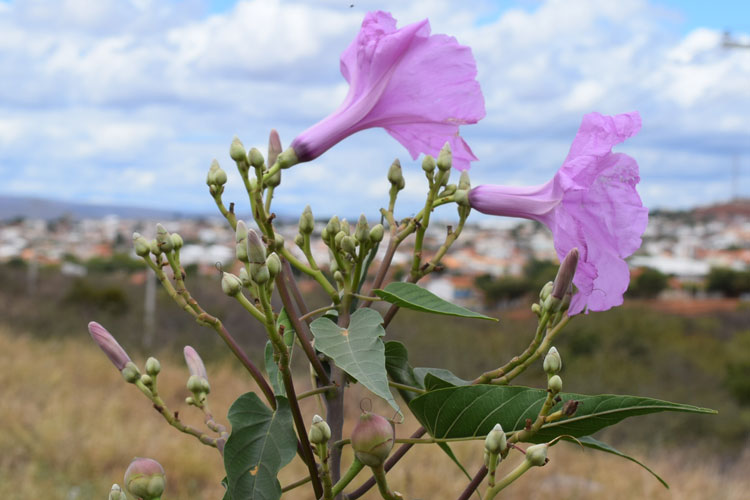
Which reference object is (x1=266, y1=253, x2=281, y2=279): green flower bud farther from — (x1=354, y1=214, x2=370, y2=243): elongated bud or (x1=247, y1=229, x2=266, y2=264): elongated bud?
(x1=354, y1=214, x2=370, y2=243): elongated bud

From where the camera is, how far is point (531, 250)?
3934 centimetres

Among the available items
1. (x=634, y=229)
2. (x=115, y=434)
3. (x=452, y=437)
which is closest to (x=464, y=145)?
(x=634, y=229)

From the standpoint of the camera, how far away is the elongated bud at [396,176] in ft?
3.86

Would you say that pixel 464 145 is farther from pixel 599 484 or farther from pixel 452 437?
pixel 599 484

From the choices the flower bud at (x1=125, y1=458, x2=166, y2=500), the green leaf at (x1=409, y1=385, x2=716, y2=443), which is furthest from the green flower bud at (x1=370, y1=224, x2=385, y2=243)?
the flower bud at (x1=125, y1=458, x2=166, y2=500)

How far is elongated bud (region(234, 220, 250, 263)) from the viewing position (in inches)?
36.6

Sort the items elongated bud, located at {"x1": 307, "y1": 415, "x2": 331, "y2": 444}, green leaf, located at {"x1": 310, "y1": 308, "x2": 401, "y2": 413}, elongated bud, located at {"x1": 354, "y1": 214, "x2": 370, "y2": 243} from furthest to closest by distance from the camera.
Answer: elongated bud, located at {"x1": 354, "y1": 214, "x2": 370, "y2": 243} → elongated bud, located at {"x1": 307, "y1": 415, "x2": 331, "y2": 444} → green leaf, located at {"x1": 310, "y1": 308, "x2": 401, "y2": 413}

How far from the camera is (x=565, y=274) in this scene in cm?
100

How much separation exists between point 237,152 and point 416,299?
315 millimetres

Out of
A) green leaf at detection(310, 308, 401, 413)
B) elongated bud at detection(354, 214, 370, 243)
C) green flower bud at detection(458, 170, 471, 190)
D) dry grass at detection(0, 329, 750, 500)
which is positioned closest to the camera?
green leaf at detection(310, 308, 401, 413)

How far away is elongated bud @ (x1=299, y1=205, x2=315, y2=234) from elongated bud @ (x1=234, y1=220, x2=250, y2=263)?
150 mm

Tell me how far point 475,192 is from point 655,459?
9565 millimetres

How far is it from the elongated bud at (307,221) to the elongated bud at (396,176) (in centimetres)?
16

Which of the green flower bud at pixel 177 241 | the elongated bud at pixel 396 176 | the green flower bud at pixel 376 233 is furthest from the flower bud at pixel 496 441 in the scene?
the green flower bud at pixel 177 241
